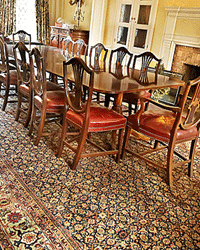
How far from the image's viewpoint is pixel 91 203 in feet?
6.66

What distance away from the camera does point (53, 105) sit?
2676mm

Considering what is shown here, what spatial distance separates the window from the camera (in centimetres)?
696

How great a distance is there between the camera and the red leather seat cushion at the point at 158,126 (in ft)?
7.63

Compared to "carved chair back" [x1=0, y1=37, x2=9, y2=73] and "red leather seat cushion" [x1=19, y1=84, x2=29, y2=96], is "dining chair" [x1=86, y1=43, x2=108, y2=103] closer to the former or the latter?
"red leather seat cushion" [x1=19, y1=84, x2=29, y2=96]

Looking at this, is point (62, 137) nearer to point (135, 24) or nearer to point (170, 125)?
point (170, 125)

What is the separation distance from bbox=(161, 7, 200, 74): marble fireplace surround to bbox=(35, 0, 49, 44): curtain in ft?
12.4

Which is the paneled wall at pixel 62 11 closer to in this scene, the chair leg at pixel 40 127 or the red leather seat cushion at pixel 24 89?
the red leather seat cushion at pixel 24 89

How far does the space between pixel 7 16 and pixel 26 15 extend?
598mm

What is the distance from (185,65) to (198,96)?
120 inches

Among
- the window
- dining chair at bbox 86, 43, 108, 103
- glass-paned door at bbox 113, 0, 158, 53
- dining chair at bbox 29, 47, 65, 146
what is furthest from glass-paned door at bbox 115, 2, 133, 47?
dining chair at bbox 29, 47, 65, 146

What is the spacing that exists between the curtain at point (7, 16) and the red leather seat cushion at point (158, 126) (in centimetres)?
553

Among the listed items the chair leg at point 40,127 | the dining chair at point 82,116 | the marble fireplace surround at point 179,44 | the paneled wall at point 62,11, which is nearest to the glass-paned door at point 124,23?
the marble fireplace surround at point 179,44

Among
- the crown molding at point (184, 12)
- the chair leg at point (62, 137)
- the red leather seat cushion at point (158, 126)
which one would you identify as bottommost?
the chair leg at point (62, 137)

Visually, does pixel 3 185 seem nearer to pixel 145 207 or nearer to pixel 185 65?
pixel 145 207
